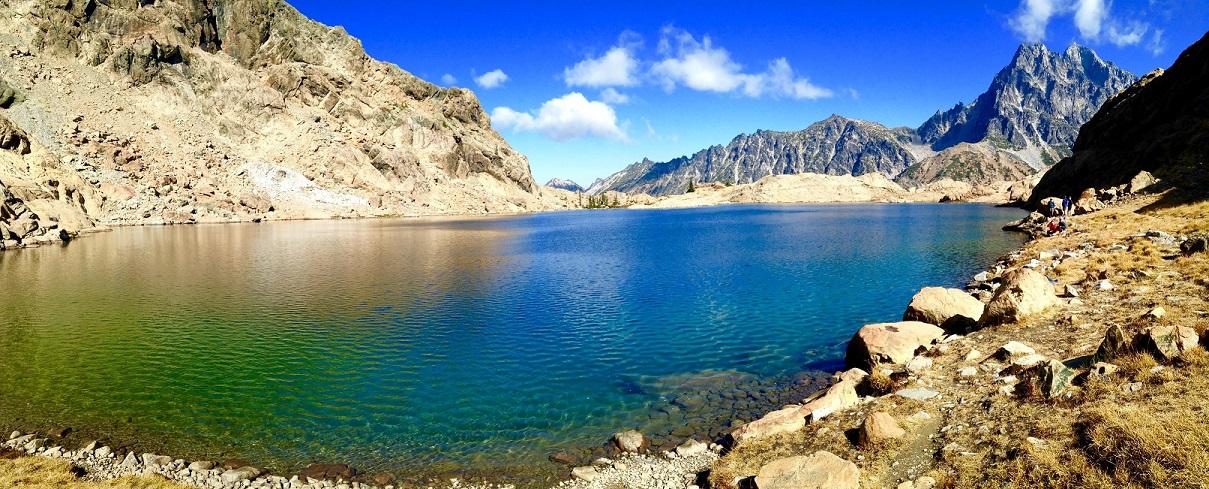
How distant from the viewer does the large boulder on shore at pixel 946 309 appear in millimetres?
26391

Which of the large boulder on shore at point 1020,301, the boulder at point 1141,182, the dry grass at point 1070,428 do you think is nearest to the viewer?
the dry grass at point 1070,428

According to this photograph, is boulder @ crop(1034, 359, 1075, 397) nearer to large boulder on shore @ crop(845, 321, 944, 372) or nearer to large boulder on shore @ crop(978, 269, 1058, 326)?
large boulder on shore @ crop(845, 321, 944, 372)

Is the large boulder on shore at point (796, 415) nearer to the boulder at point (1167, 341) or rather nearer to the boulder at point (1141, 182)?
the boulder at point (1167, 341)

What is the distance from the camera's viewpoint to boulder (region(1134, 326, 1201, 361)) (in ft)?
47.0

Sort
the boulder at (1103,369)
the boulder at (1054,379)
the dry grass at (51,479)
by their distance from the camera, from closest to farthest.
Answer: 1. the boulder at (1103,369)
2. the boulder at (1054,379)
3. the dry grass at (51,479)

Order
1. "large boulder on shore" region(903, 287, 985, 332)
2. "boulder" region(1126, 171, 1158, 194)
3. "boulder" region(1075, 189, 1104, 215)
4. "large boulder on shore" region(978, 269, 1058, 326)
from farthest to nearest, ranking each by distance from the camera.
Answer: "boulder" region(1075, 189, 1104, 215), "boulder" region(1126, 171, 1158, 194), "large boulder on shore" region(903, 287, 985, 332), "large boulder on shore" region(978, 269, 1058, 326)

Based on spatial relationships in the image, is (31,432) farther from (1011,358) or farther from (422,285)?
(1011,358)

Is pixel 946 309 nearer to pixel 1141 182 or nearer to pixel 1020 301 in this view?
pixel 1020 301

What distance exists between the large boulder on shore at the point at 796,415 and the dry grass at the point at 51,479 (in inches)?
656

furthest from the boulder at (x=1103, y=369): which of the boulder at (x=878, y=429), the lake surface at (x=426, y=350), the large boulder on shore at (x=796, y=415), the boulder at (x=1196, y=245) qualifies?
the boulder at (x=1196, y=245)

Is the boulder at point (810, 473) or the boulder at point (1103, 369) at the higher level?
the boulder at point (1103, 369)

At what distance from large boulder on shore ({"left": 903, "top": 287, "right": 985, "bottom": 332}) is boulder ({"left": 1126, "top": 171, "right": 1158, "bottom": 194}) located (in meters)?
76.6

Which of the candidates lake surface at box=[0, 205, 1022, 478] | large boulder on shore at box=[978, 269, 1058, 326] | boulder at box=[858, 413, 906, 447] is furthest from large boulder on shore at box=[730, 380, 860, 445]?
large boulder on shore at box=[978, 269, 1058, 326]

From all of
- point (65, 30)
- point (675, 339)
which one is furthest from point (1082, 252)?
point (65, 30)
